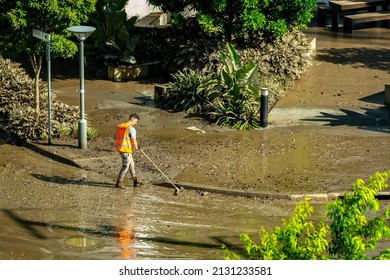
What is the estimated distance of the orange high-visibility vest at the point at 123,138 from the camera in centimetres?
1891

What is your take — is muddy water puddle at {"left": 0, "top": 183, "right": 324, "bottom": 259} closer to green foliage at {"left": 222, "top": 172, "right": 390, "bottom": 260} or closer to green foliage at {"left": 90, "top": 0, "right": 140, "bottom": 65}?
green foliage at {"left": 222, "top": 172, "right": 390, "bottom": 260}

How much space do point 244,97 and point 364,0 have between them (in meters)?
11.8

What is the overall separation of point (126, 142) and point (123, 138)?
9 cm

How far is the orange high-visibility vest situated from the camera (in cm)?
1891

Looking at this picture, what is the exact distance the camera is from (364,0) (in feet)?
111

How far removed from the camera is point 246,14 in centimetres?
2573

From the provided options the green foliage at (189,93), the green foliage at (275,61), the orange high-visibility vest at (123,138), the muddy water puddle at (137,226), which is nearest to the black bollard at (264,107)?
the green foliage at (189,93)

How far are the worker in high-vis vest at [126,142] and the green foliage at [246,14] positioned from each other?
24.2ft

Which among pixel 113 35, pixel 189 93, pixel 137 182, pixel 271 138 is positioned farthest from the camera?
pixel 113 35

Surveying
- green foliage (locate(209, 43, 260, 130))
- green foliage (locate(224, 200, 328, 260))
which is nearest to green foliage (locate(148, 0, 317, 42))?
green foliage (locate(209, 43, 260, 130))

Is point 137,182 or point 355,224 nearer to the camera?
point 355,224

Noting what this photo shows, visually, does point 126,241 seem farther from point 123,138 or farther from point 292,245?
point 292,245

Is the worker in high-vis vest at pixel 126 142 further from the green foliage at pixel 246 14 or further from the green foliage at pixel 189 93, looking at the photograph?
the green foliage at pixel 246 14

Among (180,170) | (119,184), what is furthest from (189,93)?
(119,184)
